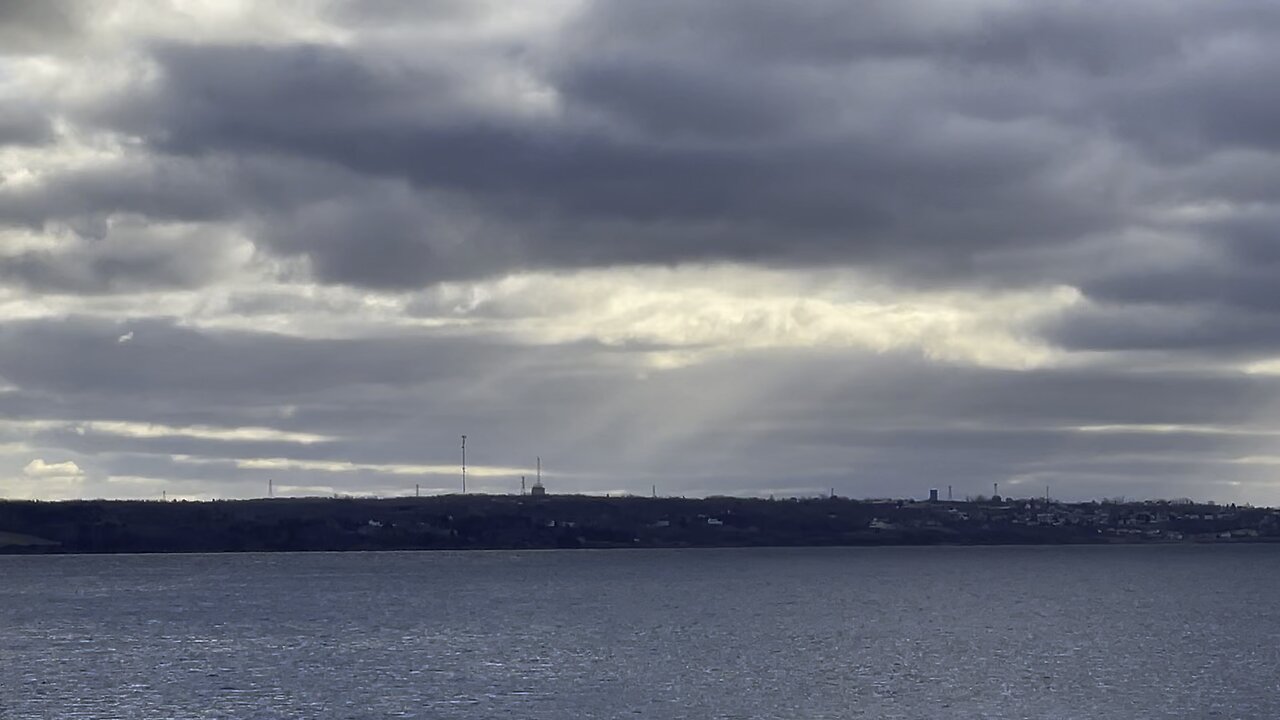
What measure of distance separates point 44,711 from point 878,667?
198ft

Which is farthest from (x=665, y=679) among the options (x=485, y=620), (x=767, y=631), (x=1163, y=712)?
(x=485, y=620)

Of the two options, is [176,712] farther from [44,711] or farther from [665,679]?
[665,679]

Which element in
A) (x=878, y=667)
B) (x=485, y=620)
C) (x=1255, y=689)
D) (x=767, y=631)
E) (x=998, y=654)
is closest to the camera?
(x=1255, y=689)

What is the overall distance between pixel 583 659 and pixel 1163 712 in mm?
49299

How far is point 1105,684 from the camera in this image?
383ft

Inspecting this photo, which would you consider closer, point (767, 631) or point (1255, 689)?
point (1255, 689)

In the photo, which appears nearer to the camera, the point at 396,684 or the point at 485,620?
the point at 396,684

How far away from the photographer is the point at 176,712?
10106cm

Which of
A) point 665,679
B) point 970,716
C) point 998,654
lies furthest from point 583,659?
point 970,716

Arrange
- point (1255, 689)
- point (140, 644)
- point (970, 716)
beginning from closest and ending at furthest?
point (970, 716) → point (1255, 689) → point (140, 644)

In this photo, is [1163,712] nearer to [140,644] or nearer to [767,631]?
[767,631]

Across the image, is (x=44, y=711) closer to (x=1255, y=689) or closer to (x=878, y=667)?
(x=878, y=667)

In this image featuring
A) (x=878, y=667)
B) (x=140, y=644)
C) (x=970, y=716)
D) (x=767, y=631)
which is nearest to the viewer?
(x=970, y=716)

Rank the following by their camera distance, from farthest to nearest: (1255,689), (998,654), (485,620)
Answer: (485,620) < (998,654) < (1255,689)
